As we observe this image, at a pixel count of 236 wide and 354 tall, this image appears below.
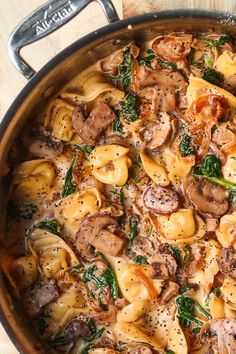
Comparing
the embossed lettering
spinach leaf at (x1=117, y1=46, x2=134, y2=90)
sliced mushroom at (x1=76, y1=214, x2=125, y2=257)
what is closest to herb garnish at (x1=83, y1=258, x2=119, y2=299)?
sliced mushroom at (x1=76, y1=214, x2=125, y2=257)

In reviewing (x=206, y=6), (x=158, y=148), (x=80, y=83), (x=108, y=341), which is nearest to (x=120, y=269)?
(x=108, y=341)

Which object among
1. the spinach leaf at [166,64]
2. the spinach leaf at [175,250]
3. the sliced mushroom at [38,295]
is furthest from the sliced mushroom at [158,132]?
the sliced mushroom at [38,295]

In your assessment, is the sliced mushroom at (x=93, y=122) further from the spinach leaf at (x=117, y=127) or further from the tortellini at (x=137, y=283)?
the tortellini at (x=137, y=283)

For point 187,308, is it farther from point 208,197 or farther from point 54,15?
point 54,15

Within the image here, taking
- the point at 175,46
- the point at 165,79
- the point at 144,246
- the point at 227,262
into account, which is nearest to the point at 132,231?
the point at 144,246

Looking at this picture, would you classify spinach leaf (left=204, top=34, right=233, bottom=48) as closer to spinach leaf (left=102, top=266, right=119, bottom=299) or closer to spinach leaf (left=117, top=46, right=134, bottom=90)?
spinach leaf (left=117, top=46, right=134, bottom=90)
